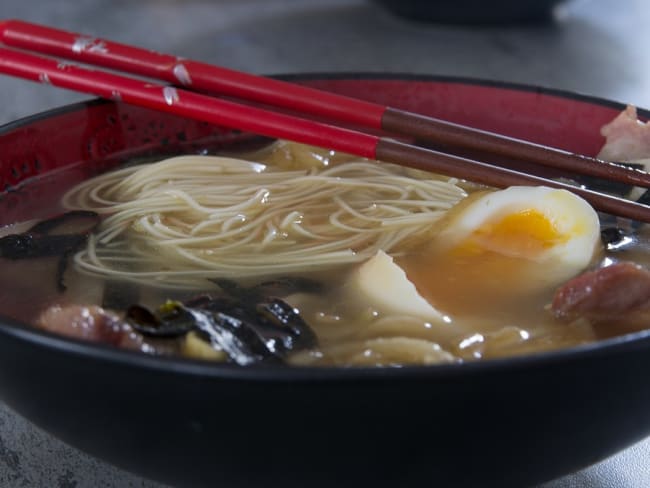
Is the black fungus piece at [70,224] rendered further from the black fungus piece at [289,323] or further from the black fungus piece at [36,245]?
the black fungus piece at [289,323]

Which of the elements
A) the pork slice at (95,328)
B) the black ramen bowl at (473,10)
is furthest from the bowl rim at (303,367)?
the black ramen bowl at (473,10)

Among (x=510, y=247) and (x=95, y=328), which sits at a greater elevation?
(x=510, y=247)

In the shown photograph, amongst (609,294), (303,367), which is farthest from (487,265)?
(303,367)

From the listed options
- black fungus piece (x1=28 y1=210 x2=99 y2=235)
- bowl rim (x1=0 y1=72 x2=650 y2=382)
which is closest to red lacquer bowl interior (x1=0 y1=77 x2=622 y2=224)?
black fungus piece (x1=28 y1=210 x2=99 y2=235)

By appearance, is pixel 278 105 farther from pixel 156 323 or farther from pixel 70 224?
pixel 156 323

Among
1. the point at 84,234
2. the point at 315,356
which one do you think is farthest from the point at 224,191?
the point at 315,356

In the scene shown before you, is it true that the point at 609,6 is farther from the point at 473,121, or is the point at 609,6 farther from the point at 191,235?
the point at 191,235

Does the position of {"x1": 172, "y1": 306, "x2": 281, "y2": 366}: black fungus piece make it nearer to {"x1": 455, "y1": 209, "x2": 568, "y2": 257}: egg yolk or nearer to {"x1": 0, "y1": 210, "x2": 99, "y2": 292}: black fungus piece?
{"x1": 0, "y1": 210, "x2": 99, "y2": 292}: black fungus piece
